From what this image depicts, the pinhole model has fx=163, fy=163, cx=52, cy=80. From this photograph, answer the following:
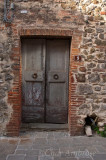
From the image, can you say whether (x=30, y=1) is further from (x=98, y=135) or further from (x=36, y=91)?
(x=98, y=135)

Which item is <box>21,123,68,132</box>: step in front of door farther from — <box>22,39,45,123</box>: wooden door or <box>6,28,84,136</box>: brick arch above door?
<box>6,28,84,136</box>: brick arch above door

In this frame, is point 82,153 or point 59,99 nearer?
point 82,153

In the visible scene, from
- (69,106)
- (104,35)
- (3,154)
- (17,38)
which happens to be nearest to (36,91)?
(69,106)

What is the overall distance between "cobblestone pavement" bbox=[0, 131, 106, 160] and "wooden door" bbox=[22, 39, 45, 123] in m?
0.55

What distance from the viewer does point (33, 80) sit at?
170 inches

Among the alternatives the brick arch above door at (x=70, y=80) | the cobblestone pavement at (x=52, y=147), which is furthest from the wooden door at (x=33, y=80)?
the cobblestone pavement at (x=52, y=147)

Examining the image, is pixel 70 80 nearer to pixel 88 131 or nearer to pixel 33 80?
pixel 33 80

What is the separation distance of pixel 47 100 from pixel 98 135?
1.56 meters

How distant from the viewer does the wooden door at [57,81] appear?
4.34 metres

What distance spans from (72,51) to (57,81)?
2.93 ft

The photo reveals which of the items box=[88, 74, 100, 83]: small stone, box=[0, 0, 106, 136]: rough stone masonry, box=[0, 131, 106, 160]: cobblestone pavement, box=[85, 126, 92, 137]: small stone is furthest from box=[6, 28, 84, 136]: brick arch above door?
box=[88, 74, 100, 83]: small stone

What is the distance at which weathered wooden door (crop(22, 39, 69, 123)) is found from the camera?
4305 millimetres

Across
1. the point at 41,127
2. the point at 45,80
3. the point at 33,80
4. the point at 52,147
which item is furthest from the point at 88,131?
the point at 33,80

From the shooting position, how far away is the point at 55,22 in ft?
13.0
